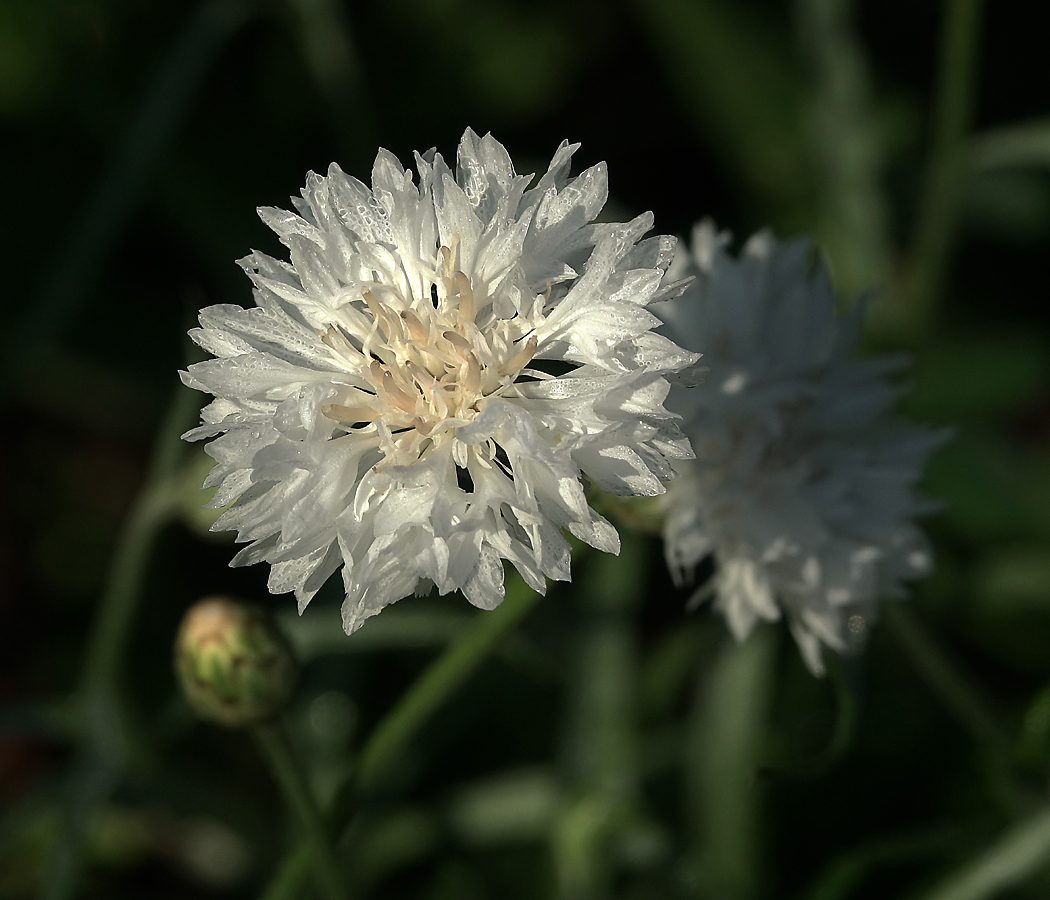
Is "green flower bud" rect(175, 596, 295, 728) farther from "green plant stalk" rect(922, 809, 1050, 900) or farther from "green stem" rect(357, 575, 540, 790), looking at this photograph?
"green plant stalk" rect(922, 809, 1050, 900)

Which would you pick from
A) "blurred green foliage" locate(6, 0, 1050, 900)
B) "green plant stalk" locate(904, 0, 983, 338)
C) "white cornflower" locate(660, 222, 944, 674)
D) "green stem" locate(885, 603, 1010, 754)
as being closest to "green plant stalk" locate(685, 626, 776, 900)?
"blurred green foliage" locate(6, 0, 1050, 900)

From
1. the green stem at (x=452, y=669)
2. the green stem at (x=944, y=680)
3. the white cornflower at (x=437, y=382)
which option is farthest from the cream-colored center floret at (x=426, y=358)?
the green stem at (x=944, y=680)

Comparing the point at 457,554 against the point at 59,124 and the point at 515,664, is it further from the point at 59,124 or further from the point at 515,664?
the point at 59,124

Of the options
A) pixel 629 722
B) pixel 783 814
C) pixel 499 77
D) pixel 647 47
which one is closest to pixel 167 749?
pixel 629 722

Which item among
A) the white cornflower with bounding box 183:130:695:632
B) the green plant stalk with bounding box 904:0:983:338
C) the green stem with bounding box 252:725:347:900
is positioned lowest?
the green stem with bounding box 252:725:347:900

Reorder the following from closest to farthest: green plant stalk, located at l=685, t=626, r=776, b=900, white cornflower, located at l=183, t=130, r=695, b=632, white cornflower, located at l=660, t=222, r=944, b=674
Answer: white cornflower, located at l=183, t=130, r=695, b=632, white cornflower, located at l=660, t=222, r=944, b=674, green plant stalk, located at l=685, t=626, r=776, b=900

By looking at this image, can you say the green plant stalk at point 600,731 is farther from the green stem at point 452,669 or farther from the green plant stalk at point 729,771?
the green stem at point 452,669
